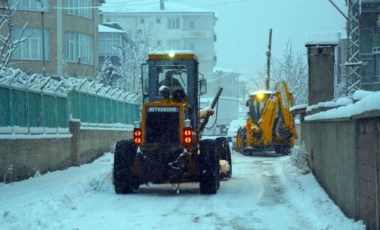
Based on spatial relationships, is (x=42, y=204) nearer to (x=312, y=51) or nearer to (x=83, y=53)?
(x=312, y=51)

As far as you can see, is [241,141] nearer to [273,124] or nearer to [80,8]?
[273,124]

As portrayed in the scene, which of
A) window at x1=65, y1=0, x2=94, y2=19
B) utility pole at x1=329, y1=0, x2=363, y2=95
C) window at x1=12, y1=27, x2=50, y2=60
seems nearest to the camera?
utility pole at x1=329, y1=0, x2=363, y2=95

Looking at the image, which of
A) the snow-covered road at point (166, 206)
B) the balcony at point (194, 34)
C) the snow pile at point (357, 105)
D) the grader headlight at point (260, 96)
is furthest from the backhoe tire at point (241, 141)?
the balcony at point (194, 34)

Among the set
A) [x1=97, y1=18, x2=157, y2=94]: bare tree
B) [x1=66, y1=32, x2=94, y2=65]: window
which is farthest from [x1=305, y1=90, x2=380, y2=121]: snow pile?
[x1=97, y1=18, x2=157, y2=94]: bare tree

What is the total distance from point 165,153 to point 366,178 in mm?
6618

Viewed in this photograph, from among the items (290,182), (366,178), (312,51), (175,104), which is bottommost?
(290,182)

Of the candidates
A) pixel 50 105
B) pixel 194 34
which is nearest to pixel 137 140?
pixel 50 105

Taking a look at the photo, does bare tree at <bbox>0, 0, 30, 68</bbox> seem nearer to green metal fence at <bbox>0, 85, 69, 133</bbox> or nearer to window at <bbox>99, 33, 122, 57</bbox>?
green metal fence at <bbox>0, 85, 69, 133</bbox>

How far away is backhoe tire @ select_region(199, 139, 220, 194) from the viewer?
565 inches

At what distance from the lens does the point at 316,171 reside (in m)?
15.4

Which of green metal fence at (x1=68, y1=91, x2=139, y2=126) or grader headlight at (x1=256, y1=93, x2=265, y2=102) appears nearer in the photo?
green metal fence at (x1=68, y1=91, x2=139, y2=126)

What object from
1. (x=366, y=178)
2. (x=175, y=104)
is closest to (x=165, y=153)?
(x=175, y=104)

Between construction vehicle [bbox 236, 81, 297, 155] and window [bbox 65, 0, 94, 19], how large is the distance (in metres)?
16.8

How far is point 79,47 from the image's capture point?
43.3 metres
